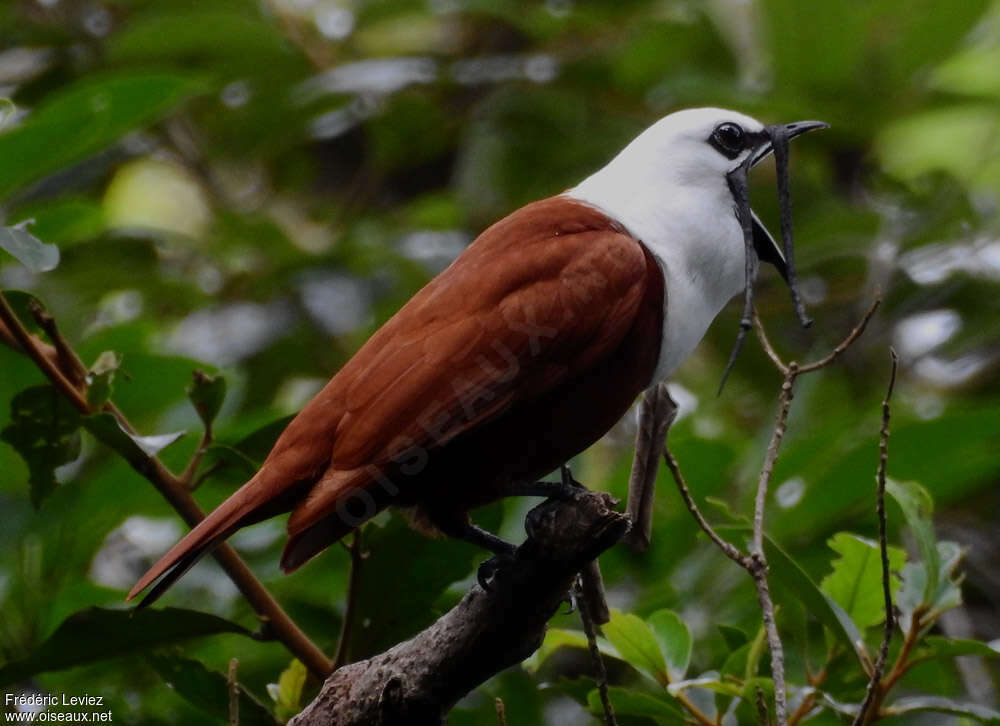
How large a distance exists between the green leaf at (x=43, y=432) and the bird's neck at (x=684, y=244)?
906 millimetres

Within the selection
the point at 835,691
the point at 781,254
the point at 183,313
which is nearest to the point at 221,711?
the point at 835,691

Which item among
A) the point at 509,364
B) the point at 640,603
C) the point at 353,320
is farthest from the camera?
the point at 353,320

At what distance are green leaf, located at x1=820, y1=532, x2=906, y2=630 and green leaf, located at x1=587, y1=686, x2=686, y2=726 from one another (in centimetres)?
33

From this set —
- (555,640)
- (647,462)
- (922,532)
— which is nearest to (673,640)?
(555,640)

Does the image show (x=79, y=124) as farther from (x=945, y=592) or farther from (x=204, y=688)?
(x=945, y=592)

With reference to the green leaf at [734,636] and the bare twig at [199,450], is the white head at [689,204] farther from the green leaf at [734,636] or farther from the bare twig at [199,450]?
the bare twig at [199,450]

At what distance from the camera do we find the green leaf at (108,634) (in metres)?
2.24

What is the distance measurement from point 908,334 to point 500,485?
2.62 m

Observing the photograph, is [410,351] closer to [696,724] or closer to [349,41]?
[696,724]

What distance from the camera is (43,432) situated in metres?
2.29

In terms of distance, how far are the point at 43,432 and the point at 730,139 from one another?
122 cm

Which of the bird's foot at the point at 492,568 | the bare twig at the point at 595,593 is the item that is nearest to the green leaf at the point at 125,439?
the bird's foot at the point at 492,568

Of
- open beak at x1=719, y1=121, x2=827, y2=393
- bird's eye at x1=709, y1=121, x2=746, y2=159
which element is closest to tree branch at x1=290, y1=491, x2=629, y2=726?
open beak at x1=719, y1=121, x2=827, y2=393

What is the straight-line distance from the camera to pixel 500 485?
A: 2.17m
